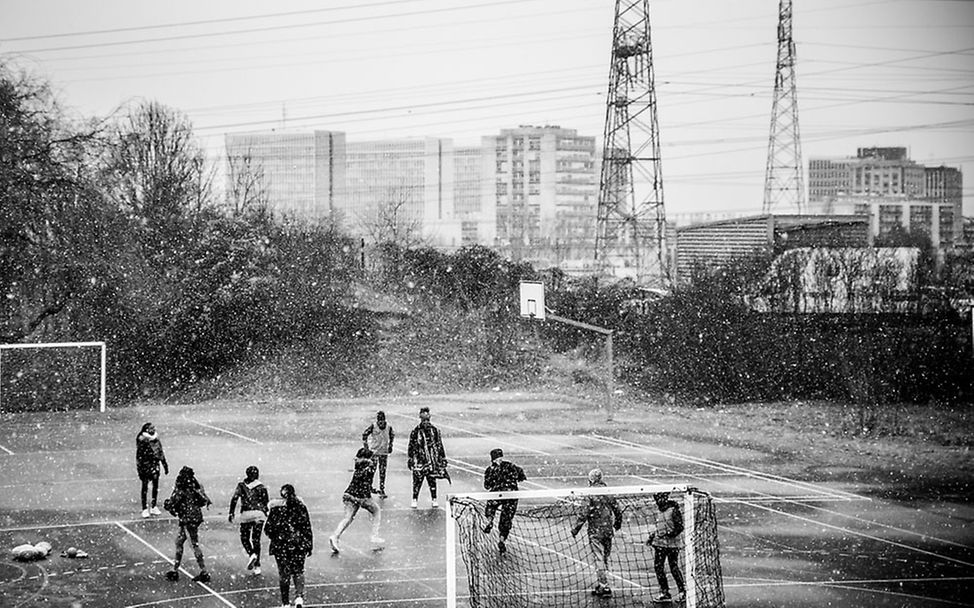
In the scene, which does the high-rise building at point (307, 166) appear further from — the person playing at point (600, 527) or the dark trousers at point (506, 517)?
the person playing at point (600, 527)

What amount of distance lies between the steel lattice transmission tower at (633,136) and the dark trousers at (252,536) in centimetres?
2364

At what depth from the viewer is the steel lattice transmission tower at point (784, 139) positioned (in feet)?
108

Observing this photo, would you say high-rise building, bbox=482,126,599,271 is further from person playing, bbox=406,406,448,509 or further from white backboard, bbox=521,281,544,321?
person playing, bbox=406,406,448,509

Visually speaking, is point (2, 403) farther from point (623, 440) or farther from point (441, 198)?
point (441, 198)

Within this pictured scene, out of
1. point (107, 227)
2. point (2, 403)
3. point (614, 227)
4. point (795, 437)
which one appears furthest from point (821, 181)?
point (2, 403)

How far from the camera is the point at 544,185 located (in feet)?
211

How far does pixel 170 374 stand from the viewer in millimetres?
34844

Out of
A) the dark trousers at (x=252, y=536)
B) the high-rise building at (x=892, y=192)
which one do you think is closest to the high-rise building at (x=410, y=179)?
the high-rise building at (x=892, y=192)

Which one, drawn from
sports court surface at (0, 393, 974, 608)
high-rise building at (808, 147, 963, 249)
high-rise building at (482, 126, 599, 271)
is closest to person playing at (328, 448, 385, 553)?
sports court surface at (0, 393, 974, 608)

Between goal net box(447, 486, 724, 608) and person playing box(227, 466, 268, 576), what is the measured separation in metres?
2.56

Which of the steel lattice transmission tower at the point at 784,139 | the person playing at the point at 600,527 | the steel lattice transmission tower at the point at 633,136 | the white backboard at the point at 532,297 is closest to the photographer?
the person playing at the point at 600,527

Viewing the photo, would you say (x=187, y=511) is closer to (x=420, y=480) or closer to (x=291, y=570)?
(x=291, y=570)

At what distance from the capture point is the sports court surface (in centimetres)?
1300

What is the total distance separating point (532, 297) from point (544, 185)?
3475 cm
